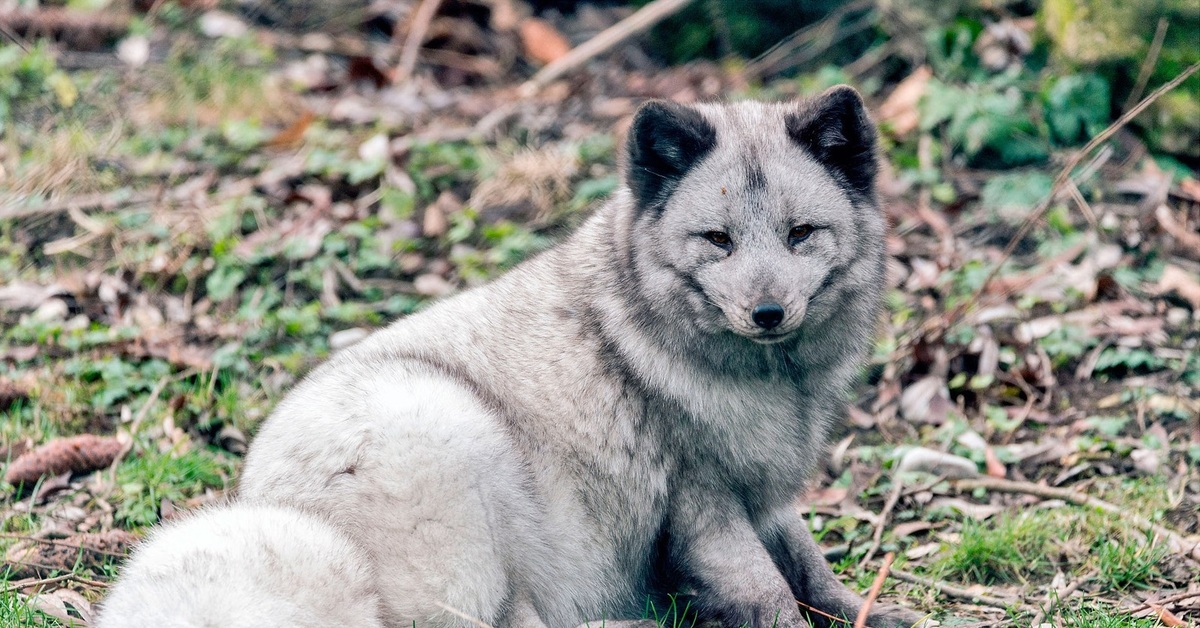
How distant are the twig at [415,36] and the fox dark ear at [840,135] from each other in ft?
21.6

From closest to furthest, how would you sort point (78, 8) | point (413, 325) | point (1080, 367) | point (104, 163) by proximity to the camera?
point (413, 325)
point (1080, 367)
point (104, 163)
point (78, 8)

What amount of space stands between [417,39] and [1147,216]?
261 inches

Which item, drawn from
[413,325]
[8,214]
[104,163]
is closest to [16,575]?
[413,325]

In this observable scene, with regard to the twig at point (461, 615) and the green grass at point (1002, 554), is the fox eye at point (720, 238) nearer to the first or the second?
the twig at point (461, 615)

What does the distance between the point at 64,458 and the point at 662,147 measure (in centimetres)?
353

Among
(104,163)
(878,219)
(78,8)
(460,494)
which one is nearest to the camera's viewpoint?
(460,494)

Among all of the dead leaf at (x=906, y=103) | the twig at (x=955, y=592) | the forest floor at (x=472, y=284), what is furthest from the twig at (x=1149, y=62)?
the twig at (x=955, y=592)

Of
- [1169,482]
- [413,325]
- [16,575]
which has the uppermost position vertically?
[413,325]

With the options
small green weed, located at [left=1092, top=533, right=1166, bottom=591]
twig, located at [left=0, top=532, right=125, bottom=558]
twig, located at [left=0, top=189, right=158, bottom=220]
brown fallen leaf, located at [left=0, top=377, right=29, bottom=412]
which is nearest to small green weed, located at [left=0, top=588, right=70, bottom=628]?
twig, located at [left=0, top=532, right=125, bottom=558]

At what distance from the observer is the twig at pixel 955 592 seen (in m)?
4.57

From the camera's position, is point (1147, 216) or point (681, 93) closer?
point (1147, 216)

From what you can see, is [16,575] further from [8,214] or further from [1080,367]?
[1080,367]

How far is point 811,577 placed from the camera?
181 inches

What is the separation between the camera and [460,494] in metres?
3.88
